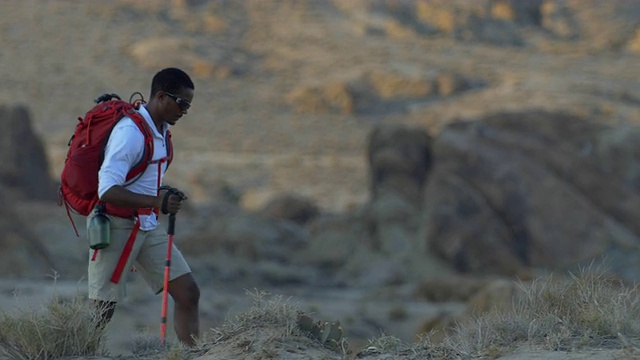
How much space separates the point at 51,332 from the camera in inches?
261

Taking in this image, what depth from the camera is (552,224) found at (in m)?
26.6

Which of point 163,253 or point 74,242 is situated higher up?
point 163,253

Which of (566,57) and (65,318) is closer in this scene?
Answer: (65,318)

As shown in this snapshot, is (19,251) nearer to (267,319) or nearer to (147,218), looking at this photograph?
(147,218)

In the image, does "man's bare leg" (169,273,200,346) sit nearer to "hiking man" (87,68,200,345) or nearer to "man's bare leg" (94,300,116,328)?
"hiking man" (87,68,200,345)

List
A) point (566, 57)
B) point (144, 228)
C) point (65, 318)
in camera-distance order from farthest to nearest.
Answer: point (566, 57) < point (144, 228) < point (65, 318)

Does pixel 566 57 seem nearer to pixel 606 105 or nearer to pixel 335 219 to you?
pixel 606 105

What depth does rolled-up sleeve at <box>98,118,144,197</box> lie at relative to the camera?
6.68 m

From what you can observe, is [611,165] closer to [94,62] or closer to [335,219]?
[335,219]

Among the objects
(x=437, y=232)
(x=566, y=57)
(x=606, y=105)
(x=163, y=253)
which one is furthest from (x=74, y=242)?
(x=566, y=57)

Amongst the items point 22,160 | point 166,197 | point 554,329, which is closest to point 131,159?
point 166,197

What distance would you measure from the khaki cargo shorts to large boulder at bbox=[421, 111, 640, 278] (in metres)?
18.7

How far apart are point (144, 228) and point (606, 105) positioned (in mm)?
56842

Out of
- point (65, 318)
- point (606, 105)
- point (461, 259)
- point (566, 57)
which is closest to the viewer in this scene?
point (65, 318)
